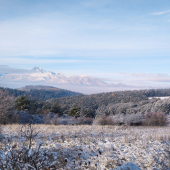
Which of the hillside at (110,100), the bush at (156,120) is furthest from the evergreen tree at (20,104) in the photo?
the hillside at (110,100)

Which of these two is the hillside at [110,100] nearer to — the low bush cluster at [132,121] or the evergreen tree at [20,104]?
the evergreen tree at [20,104]

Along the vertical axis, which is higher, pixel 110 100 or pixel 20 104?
pixel 20 104

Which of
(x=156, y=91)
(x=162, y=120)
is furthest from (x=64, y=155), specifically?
(x=156, y=91)

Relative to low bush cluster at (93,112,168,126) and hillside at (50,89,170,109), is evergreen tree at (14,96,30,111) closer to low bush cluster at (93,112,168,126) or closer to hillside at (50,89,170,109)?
low bush cluster at (93,112,168,126)

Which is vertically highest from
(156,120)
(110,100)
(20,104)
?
(20,104)

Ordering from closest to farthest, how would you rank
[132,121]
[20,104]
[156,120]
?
[132,121] → [156,120] → [20,104]

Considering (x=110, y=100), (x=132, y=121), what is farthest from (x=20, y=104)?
(x=110, y=100)

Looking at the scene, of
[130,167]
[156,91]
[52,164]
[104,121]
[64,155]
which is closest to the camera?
[52,164]

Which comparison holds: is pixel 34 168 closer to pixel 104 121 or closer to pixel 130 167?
pixel 130 167

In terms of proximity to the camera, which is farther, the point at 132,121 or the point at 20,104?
the point at 20,104

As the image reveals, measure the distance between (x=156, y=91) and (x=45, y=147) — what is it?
135485mm

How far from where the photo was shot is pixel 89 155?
4.83 m

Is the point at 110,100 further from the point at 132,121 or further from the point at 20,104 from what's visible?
the point at 20,104

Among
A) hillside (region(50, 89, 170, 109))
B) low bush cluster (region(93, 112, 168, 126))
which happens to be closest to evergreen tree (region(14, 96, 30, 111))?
low bush cluster (region(93, 112, 168, 126))
